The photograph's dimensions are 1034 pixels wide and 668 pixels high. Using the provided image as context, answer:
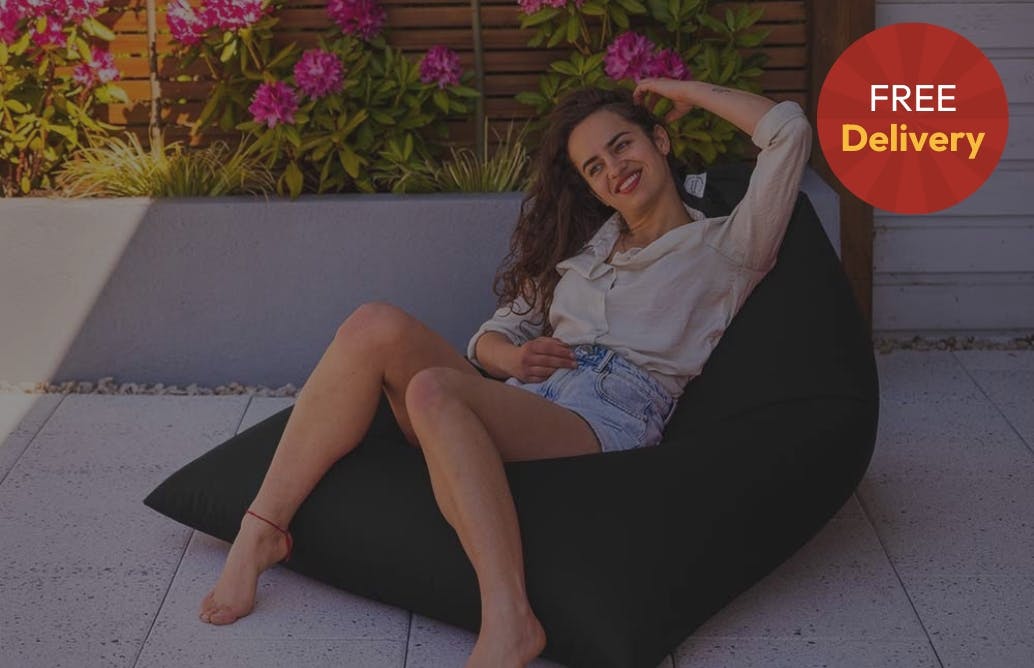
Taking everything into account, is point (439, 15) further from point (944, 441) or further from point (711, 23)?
point (944, 441)

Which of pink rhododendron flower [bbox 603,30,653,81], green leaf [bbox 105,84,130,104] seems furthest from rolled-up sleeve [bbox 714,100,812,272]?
green leaf [bbox 105,84,130,104]

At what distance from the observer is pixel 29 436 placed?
3854 mm

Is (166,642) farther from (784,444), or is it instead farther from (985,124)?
(985,124)

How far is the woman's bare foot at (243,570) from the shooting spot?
2.81m

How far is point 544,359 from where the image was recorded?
9.94 feet

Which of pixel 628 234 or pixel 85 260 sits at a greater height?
pixel 628 234

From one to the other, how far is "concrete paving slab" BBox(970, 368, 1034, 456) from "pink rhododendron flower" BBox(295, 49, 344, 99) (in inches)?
80.9

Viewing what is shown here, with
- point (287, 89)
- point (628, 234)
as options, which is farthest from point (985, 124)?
point (287, 89)

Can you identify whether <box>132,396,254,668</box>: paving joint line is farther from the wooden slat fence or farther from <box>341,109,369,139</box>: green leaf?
the wooden slat fence

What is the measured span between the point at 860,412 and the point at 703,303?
1.30ft

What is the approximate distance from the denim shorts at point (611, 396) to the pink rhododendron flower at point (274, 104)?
5.05 ft

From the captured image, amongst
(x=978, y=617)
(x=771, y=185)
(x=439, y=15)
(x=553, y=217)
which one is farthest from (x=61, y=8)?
(x=978, y=617)

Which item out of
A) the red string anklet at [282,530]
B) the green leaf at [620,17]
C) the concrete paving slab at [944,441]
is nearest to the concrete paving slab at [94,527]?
the red string anklet at [282,530]

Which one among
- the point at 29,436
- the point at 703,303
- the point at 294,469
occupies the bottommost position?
the point at 29,436
